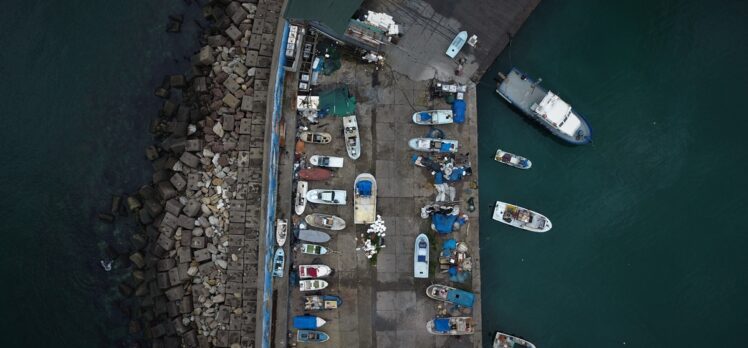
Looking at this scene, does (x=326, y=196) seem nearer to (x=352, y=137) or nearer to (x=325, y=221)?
(x=325, y=221)

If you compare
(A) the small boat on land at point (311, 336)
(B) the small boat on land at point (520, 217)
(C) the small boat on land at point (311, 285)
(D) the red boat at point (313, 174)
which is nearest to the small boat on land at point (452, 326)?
(A) the small boat on land at point (311, 336)

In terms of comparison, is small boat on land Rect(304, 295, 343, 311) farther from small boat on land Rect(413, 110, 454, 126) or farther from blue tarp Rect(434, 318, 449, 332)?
small boat on land Rect(413, 110, 454, 126)

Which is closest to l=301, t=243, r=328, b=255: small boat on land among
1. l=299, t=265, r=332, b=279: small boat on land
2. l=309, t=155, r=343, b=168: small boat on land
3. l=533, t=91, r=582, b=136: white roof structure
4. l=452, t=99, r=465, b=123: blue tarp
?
l=299, t=265, r=332, b=279: small boat on land

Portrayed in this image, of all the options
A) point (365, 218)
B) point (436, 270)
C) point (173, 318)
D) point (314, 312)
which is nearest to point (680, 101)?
point (436, 270)

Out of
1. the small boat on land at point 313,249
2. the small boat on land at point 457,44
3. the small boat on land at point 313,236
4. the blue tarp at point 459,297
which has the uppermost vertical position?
the small boat on land at point 457,44

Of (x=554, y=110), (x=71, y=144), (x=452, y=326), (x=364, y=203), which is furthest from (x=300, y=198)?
(x=554, y=110)

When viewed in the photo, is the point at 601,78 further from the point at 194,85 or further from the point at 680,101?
the point at 194,85

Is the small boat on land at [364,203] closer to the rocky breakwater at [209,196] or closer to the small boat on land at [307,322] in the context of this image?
the small boat on land at [307,322]
